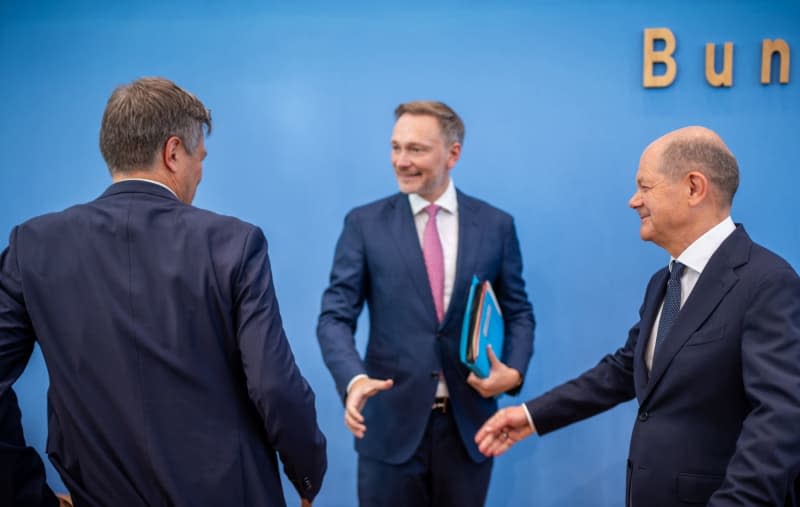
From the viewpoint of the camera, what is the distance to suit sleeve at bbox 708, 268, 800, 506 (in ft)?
5.36

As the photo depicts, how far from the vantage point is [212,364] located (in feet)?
5.39

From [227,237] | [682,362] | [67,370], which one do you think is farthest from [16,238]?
[682,362]

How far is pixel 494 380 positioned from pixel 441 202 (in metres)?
0.67

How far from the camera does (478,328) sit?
8.03 feet

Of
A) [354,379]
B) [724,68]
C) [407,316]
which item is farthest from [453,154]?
[724,68]

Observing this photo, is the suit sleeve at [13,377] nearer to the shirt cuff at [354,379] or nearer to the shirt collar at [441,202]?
the shirt cuff at [354,379]

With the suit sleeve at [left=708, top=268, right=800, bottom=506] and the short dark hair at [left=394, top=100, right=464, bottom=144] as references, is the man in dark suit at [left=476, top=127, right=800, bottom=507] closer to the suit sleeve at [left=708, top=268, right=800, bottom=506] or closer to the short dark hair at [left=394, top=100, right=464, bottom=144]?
the suit sleeve at [left=708, top=268, right=800, bottom=506]

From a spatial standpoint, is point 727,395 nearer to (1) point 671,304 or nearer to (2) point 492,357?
(1) point 671,304

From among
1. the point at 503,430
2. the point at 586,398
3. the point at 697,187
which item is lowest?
the point at 503,430

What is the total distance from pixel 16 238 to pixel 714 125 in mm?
2781

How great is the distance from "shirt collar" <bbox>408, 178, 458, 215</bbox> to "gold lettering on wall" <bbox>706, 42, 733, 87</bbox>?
1.31 metres

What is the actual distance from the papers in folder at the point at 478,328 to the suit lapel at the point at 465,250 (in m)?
0.08

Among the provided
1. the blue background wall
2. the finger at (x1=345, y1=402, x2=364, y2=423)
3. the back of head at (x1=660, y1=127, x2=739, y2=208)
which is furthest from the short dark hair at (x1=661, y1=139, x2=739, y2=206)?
the blue background wall

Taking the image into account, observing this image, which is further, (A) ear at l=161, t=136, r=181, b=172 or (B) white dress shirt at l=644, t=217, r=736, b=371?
(B) white dress shirt at l=644, t=217, r=736, b=371
